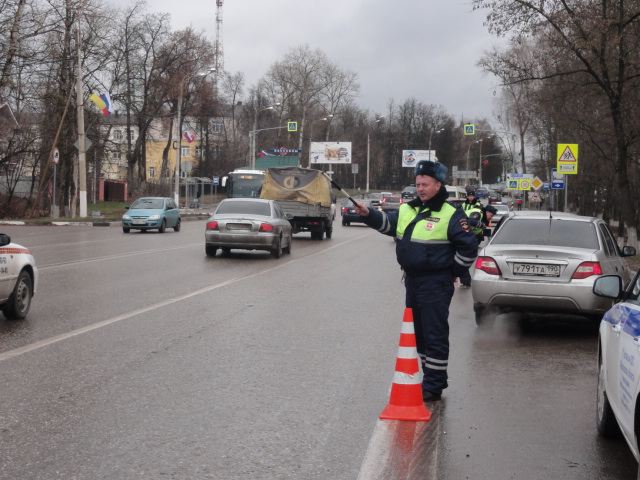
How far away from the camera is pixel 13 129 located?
135 ft


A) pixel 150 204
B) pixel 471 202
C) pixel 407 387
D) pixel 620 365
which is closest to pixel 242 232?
pixel 471 202

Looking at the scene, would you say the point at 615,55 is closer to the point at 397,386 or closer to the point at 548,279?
the point at 548,279

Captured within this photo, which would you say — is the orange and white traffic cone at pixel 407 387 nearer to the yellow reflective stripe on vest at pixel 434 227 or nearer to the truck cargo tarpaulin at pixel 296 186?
the yellow reflective stripe on vest at pixel 434 227

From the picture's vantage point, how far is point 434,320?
6.88 meters

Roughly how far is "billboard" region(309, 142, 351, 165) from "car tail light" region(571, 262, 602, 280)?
8796cm

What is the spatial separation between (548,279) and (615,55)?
16.2 metres

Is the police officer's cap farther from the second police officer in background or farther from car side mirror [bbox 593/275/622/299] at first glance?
the second police officer in background

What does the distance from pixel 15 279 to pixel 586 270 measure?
22.3 feet

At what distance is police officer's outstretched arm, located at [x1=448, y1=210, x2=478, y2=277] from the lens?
6.77 m

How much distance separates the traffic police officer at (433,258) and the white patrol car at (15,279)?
16.8 feet

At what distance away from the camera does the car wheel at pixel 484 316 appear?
1123 centimetres

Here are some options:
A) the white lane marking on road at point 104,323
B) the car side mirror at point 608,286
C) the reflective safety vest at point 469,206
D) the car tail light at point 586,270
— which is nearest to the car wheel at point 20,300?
the white lane marking on road at point 104,323

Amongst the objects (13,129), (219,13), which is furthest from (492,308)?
(219,13)

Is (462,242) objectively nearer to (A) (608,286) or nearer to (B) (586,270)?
(A) (608,286)
